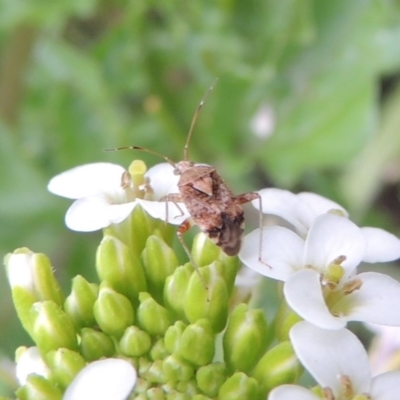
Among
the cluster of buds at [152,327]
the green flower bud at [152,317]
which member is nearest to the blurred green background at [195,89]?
the cluster of buds at [152,327]

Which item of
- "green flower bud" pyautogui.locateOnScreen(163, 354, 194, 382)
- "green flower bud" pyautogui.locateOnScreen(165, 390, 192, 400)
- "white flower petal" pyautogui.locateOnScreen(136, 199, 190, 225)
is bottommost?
"green flower bud" pyautogui.locateOnScreen(165, 390, 192, 400)

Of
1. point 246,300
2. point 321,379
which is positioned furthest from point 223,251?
point 321,379

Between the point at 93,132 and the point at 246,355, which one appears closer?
the point at 246,355

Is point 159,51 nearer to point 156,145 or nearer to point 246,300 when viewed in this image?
point 156,145

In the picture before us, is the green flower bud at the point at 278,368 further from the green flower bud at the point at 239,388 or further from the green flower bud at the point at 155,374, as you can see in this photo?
the green flower bud at the point at 155,374

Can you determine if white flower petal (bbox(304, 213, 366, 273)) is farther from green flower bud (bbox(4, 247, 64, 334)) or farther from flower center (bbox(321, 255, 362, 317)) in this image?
green flower bud (bbox(4, 247, 64, 334))

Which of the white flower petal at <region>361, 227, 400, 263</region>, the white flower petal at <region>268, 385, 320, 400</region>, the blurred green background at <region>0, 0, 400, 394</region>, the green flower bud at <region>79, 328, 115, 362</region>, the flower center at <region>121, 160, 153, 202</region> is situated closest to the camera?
the white flower petal at <region>268, 385, 320, 400</region>

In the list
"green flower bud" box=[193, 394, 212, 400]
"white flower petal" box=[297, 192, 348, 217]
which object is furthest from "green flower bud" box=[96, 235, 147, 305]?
Answer: "white flower petal" box=[297, 192, 348, 217]

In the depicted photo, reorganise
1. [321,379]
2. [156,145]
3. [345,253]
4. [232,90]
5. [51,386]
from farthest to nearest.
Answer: [156,145] < [232,90] < [345,253] < [51,386] < [321,379]

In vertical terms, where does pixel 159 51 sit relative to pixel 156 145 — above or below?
above
